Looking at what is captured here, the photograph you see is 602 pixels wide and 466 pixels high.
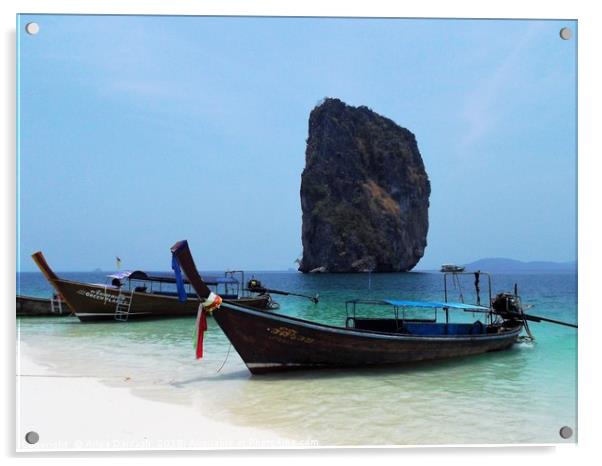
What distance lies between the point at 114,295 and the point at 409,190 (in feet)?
199

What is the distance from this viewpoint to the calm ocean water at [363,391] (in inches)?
235

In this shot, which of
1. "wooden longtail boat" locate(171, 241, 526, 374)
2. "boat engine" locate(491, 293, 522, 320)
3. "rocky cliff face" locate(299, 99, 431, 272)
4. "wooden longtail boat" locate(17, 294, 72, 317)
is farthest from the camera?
"rocky cliff face" locate(299, 99, 431, 272)

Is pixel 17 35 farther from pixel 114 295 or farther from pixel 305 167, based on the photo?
pixel 305 167

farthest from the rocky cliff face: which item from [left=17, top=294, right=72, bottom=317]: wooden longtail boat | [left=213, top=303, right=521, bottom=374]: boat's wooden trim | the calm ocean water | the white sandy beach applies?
the white sandy beach

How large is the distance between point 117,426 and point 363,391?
12.2 ft

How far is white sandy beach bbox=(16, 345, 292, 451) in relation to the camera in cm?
522

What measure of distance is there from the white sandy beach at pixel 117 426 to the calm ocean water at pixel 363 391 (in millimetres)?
421

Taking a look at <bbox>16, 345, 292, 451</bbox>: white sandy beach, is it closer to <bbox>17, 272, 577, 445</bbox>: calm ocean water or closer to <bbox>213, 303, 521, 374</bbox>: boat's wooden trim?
<bbox>17, 272, 577, 445</bbox>: calm ocean water

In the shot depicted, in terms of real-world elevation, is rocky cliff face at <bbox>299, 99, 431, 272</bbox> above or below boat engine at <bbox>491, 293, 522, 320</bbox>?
above

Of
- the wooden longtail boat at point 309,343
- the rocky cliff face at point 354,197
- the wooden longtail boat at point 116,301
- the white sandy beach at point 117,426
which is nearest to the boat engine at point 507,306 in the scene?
the wooden longtail boat at point 309,343

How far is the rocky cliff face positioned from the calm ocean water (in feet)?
182

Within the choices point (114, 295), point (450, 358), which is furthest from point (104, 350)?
point (450, 358)

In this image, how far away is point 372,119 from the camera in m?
74.2

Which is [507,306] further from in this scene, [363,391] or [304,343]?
[304,343]
